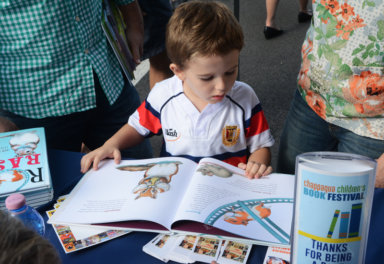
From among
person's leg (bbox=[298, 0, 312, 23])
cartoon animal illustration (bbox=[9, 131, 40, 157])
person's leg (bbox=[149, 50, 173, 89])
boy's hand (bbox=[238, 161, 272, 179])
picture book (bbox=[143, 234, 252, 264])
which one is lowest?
person's leg (bbox=[149, 50, 173, 89])

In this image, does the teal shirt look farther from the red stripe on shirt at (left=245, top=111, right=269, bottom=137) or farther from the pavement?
the pavement

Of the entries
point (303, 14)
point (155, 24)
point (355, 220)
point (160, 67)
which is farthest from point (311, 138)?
point (303, 14)

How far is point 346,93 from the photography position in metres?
1.04

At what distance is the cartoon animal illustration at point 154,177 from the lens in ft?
2.93

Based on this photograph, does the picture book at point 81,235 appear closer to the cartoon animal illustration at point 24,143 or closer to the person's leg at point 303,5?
the cartoon animal illustration at point 24,143

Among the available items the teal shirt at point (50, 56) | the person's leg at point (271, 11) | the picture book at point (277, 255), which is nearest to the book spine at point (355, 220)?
the picture book at point (277, 255)

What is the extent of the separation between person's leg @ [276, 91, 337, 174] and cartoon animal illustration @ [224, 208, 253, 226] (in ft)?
1.67

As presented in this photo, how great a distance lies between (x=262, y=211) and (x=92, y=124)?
786 mm

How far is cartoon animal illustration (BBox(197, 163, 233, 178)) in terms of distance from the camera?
3.05ft

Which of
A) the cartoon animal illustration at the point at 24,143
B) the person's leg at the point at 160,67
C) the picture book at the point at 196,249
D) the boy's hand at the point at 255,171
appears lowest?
the person's leg at the point at 160,67

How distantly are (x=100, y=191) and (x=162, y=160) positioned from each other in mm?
185

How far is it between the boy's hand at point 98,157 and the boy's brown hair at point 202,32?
0.32 metres

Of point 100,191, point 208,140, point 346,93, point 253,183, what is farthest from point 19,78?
point 346,93

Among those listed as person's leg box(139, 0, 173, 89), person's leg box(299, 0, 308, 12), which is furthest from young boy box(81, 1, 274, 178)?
person's leg box(299, 0, 308, 12)
